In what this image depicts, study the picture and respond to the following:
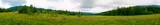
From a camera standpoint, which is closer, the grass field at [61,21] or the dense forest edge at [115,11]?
the grass field at [61,21]

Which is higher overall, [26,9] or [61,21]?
[26,9]

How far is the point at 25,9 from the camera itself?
52094mm

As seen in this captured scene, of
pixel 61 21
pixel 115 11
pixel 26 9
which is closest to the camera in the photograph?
pixel 61 21

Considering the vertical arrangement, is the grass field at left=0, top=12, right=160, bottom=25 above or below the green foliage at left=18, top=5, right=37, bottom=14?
below

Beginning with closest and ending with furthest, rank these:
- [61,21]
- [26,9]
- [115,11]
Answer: [61,21]
[26,9]
[115,11]

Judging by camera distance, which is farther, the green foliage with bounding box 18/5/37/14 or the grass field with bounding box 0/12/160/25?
the green foliage with bounding box 18/5/37/14

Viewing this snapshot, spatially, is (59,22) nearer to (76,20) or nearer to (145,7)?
(76,20)

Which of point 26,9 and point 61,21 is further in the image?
point 26,9

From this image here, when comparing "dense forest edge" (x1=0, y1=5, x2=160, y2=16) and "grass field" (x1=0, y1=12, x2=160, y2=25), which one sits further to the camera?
"dense forest edge" (x1=0, y1=5, x2=160, y2=16)

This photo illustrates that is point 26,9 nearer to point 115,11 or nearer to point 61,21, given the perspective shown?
Result: point 61,21

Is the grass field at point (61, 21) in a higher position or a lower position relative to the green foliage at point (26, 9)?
lower

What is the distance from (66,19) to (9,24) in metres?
8.75

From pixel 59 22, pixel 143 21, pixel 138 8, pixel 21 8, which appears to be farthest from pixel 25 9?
pixel 138 8

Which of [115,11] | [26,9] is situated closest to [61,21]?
[26,9]
